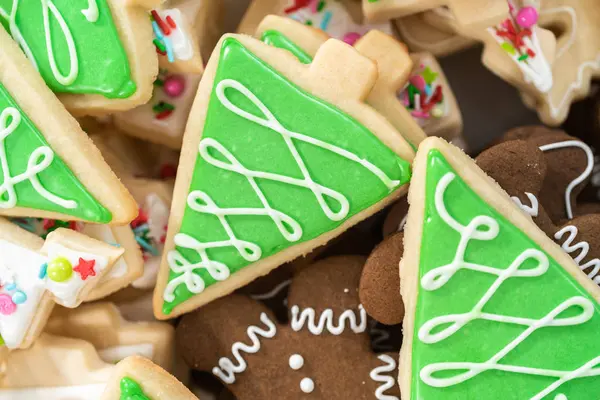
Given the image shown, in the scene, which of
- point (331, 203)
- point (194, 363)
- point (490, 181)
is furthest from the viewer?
point (194, 363)

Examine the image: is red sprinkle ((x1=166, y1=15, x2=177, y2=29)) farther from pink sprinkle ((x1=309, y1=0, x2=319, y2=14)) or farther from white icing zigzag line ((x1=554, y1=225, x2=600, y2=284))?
white icing zigzag line ((x1=554, y1=225, x2=600, y2=284))

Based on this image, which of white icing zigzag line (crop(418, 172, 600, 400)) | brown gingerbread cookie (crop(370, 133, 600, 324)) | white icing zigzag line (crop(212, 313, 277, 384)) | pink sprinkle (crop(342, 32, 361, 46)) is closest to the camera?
white icing zigzag line (crop(418, 172, 600, 400))

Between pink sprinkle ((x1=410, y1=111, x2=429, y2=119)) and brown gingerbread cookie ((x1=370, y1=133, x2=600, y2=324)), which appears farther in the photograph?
pink sprinkle ((x1=410, y1=111, x2=429, y2=119))

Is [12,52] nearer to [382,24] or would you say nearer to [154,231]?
[154,231]

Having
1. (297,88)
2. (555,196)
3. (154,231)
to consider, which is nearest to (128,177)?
(154,231)

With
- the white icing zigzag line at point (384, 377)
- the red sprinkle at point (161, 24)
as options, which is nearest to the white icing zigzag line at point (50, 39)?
the red sprinkle at point (161, 24)

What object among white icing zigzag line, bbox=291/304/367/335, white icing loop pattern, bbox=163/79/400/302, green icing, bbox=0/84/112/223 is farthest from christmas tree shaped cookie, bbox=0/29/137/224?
white icing zigzag line, bbox=291/304/367/335

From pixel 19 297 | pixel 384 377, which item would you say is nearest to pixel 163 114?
pixel 19 297
